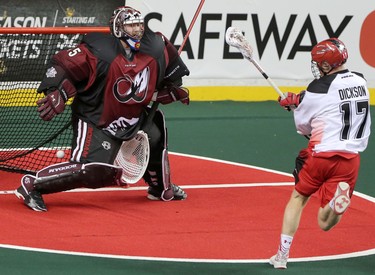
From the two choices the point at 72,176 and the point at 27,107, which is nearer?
the point at 72,176

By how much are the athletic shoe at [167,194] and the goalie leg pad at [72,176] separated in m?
0.62

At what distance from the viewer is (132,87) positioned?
8.52 metres

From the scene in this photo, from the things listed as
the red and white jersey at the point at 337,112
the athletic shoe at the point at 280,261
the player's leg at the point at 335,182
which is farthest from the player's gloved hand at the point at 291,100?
the athletic shoe at the point at 280,261

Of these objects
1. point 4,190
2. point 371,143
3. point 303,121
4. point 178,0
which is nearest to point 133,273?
point 303,121

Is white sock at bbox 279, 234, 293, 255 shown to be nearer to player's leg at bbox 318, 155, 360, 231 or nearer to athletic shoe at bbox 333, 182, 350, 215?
player's leg at bbox 318, 155, 360, 231

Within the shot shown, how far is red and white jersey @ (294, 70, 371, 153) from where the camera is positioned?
7223 millimetres

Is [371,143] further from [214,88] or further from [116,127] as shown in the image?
[116,127]

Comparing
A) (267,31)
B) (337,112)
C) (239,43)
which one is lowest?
(267,31)

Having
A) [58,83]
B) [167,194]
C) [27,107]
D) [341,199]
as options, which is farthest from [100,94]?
[341,199]

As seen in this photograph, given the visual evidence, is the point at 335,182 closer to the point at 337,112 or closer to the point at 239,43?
the point at 337,112

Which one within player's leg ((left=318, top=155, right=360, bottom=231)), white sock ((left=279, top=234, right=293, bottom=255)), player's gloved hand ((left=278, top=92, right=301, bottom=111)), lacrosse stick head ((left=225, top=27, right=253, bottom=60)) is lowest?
white sock ((left=279, top=234, right=293, bottom=255))

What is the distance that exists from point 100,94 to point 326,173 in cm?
201

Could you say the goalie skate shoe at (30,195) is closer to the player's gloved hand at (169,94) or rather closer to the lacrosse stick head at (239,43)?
the player's gloved hand at (169,94)

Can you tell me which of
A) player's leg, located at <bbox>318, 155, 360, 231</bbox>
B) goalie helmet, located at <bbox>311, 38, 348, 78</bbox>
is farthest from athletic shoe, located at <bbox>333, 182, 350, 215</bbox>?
goalie helmet, located at <bbox>311, 38, 348, 78</bbox>
